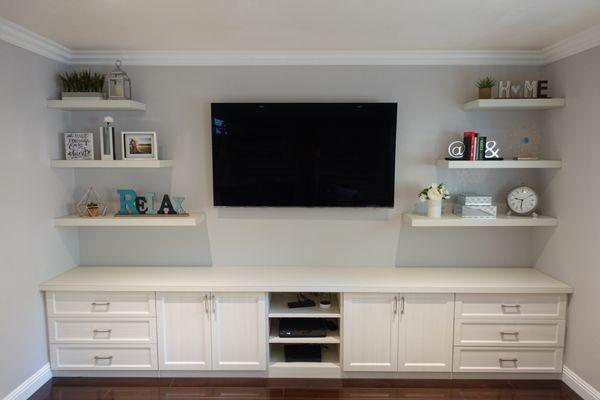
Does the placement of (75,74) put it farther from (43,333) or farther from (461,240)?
(461,240)

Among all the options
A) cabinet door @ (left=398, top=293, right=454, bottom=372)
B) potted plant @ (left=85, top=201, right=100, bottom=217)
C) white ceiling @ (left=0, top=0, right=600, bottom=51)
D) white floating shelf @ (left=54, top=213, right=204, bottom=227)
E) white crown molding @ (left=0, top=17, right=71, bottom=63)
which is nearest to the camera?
white ceiling @ (left=0, top=0, right=600, bottom=51)

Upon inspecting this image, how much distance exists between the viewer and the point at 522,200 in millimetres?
3068

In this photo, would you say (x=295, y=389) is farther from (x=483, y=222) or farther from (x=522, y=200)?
Result: (x=522, y=200)

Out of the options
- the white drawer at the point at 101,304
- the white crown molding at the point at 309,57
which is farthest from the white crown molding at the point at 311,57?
the white drawer at the point at 101,304

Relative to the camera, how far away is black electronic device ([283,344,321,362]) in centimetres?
297

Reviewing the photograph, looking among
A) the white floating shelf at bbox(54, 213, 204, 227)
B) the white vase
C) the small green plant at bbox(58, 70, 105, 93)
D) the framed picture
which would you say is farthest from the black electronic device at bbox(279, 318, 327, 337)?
the small green plant at bbox(58, 70, 105, 93)

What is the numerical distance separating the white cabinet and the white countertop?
0.32ft

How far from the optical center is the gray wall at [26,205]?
98.3 inches

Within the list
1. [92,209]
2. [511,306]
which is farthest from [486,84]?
[92,209]

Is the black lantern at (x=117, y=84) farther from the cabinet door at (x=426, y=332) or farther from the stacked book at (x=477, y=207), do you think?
the stacked book at (x=477, y=207)

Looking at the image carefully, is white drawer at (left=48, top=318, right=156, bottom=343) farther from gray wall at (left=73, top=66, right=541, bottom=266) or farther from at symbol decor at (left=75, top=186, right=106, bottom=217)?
at symbol decor at (left=75, top=186, right=106, bottom=217)

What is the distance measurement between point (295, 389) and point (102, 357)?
138 centimetres

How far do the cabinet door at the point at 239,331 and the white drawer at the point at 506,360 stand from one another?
1.38m

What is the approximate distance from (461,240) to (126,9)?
2.79 metres
